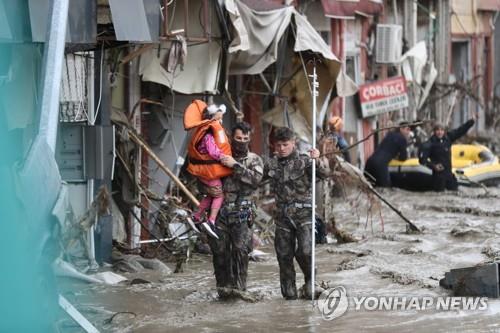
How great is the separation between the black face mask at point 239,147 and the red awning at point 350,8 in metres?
12.4

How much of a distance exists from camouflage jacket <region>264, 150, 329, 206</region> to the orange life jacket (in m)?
0.50

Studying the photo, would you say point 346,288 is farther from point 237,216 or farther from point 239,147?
point 239,147

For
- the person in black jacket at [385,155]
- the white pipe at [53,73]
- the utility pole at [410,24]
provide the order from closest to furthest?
the white pipe at [53,73] → the person in black jacket at [385,155] → the utility pole at [410,24]

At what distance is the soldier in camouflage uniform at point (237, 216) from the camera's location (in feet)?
39.9

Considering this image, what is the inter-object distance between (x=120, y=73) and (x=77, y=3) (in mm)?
4916

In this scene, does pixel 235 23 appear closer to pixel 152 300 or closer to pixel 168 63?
pixel 168 63

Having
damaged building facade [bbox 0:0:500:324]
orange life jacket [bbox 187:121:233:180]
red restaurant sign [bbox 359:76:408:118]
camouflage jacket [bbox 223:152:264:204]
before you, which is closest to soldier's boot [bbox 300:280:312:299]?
camouflage jacket [bbox 223:152:264:204]

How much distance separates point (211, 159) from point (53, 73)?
368 centimetres

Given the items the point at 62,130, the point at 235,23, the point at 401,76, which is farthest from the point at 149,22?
the point at 401,76

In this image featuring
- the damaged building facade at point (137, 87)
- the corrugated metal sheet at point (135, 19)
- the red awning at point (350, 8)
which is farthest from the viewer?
the red awning at point (350, 8)

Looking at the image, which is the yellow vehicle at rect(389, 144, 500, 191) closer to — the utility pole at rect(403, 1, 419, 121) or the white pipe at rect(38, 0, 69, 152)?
the utility pole at rect(403, 1, 419, 121)

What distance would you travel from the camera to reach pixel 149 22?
1248cm

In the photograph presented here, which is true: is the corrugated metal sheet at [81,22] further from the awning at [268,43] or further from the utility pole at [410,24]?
the utility pole at [410,24]

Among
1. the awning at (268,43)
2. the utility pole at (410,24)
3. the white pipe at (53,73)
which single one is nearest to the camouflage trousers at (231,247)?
the white pipe at (53,73)
